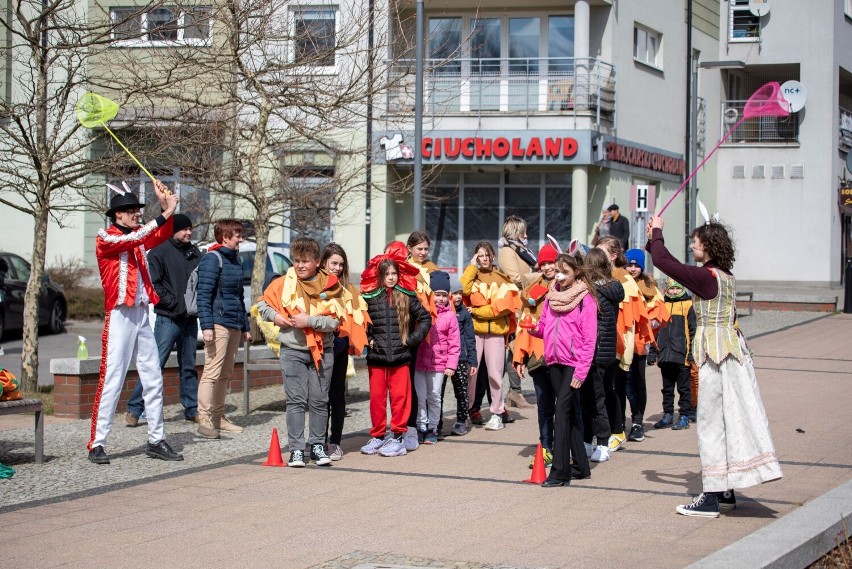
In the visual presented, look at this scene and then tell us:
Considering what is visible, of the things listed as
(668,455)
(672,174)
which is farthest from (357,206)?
(668,455)

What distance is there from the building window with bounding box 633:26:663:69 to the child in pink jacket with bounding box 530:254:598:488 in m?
22.9

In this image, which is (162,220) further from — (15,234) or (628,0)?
(628,0)

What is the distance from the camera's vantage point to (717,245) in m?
7.73

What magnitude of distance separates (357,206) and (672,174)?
1000 cm

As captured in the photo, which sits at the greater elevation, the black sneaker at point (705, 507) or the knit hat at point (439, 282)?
the knit hat at point (439, 282)

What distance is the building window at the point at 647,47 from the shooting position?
3141 centimetres

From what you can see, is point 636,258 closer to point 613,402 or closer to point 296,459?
point 613,402

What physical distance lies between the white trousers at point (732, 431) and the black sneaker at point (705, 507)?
79 millimetres

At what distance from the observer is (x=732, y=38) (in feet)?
125

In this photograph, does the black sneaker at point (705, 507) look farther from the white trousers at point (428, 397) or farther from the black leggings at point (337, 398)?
the white trousers at point (428, 397)

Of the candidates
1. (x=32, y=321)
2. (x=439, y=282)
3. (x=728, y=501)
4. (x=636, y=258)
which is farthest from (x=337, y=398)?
(x=32, y=321)

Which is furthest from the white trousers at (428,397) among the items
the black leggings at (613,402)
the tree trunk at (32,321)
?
the tree trunk at (32,321)

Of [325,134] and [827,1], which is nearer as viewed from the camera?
[325,134]

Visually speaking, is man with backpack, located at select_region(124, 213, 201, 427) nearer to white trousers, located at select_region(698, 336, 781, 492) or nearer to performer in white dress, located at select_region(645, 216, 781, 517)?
performer in white dress, located at select_region(645, 216, 781, 517)
